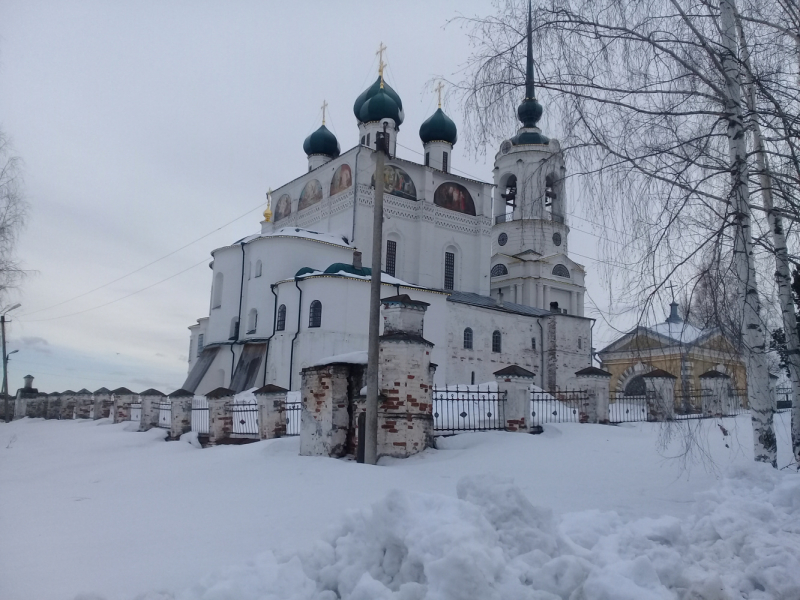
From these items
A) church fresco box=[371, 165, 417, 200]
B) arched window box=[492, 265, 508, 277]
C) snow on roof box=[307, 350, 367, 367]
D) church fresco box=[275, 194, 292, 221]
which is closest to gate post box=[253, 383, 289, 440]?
snow on roof box=[307, 350, 367, 367]

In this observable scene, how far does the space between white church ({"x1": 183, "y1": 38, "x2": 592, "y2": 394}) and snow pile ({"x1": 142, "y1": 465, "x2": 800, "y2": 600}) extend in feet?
59.9

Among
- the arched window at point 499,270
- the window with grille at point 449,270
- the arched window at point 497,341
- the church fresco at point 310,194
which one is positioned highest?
the church fresco at point 310,194

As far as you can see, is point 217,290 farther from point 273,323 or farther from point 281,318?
point 281,318

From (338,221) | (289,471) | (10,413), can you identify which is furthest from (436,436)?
(10,413)

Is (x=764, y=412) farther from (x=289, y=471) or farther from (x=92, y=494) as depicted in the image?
(x=92, y=494)

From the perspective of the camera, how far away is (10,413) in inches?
1241

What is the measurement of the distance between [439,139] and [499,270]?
27.9 ft

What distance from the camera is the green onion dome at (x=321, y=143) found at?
3578 centimetres

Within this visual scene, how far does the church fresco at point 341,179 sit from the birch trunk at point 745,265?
23.9 meters

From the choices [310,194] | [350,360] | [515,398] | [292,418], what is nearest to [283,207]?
[310,194]

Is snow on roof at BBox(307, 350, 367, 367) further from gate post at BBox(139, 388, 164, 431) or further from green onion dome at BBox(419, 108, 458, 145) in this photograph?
green onion dome at BBox(419, 108, 458, 145)

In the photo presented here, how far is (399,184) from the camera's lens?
31.5 metres

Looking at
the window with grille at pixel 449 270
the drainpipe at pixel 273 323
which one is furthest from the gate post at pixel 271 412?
the window with grille at pixel 449 270

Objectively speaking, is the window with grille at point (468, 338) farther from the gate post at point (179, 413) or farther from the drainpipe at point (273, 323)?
the gate post at point (179, 413)
